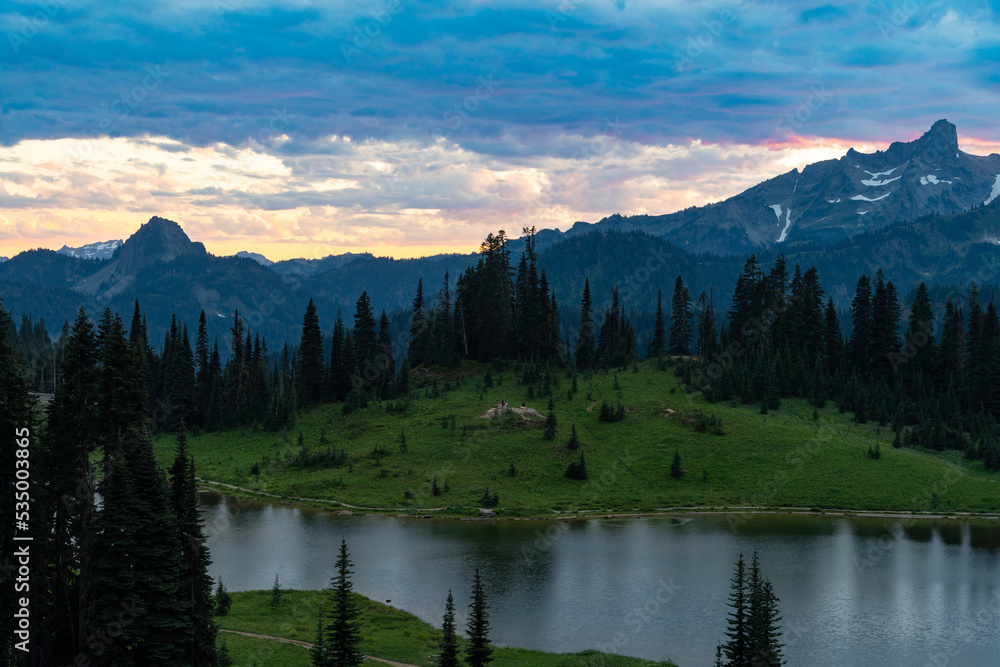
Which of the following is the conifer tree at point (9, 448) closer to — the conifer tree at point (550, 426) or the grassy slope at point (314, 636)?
the grassy slope at point (314, 636)

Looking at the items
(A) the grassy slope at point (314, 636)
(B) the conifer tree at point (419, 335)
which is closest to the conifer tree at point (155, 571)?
(A) the grassy slope at point (314, 636)

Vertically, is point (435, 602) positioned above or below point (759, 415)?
below

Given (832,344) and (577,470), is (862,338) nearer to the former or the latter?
(832,344)

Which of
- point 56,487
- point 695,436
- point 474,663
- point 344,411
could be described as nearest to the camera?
point 474,663

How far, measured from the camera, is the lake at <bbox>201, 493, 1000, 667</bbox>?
4931 centimetres

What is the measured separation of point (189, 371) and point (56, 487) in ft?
369

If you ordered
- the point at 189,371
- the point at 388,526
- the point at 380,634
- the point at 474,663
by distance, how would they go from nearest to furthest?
the point at 474,663 < the point at 380,634 < the point at 388,526 < the point at 189,371

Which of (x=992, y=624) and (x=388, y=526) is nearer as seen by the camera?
(x=992, y=624)

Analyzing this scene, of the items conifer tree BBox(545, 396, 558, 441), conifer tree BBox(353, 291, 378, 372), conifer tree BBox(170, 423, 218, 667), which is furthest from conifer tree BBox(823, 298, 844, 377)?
conifer tree BBox(170, 423, 218, 667)

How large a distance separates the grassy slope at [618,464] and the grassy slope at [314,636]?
91.6ft

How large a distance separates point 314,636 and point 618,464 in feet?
171

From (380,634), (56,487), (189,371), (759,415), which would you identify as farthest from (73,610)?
(189,371)

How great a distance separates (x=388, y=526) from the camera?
2943 inches

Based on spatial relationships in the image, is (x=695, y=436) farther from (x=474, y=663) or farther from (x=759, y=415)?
(x=474, y=663)
